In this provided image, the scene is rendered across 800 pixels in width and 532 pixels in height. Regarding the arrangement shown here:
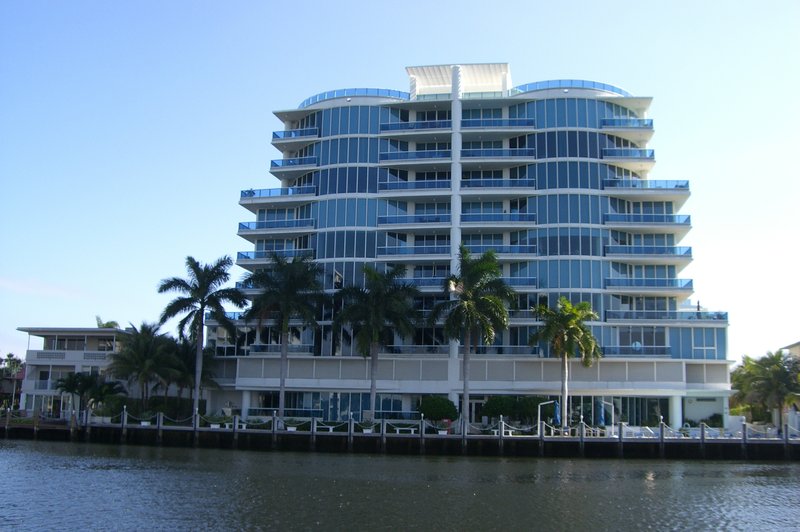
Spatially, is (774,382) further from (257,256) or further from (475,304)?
(257,256)

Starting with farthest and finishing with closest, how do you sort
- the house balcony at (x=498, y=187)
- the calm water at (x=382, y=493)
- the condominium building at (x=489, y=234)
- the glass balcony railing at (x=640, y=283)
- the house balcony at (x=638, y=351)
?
1. the house balcony at (x=498, y=187)
2. the glass balcony railing at (x=640, y=283)
3. the condominium building at (x=489, y=234)
4. the house balcony at (x=638, y=351)
5. the calm water at (x=382, y=493)

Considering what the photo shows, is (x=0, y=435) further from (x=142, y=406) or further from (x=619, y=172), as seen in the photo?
(x=619, y=172)

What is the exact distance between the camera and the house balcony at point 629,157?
7594 cm

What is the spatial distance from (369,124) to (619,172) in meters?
23.5

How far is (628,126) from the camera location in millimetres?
76625

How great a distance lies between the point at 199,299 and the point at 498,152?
97.7ft

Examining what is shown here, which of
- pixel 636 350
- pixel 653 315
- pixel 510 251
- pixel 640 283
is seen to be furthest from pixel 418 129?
pixel 636 350

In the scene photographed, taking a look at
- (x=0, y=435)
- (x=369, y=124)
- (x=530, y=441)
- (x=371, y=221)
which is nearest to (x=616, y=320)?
(x=530, y=441)

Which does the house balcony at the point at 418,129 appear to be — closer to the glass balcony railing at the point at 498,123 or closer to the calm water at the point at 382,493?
the glass balcony railing at the point at 498,123

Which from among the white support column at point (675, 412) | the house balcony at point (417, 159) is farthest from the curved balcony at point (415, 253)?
the white support column at point (675, 412)

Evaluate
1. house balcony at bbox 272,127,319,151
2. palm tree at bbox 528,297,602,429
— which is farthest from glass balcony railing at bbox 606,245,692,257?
house balcony at bbox 272,127,319,151

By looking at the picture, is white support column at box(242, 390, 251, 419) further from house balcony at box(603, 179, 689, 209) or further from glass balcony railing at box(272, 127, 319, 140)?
house balcony at box(603, 179, 689, 209)

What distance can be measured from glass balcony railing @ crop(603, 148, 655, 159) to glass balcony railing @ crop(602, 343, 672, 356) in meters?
17.0

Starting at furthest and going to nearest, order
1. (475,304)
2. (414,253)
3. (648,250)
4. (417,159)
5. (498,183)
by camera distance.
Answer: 1. (417,159)
2. (498,183)
3. (414,253)
4. (648,250)
5. (475,304)
